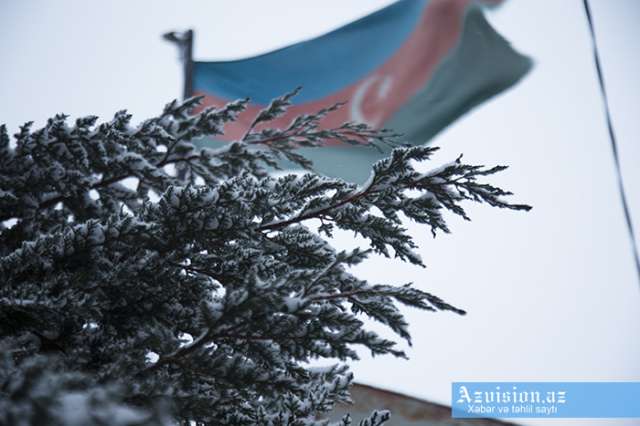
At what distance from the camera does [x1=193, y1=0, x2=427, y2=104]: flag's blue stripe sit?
6230 mm

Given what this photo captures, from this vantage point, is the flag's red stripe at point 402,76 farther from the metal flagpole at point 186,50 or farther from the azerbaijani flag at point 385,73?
the metal flagpole at point 186,50

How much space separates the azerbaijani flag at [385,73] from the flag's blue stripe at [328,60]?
1 cm

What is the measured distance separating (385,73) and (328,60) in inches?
25.8

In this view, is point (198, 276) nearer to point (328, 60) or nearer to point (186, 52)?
point (186, 52)

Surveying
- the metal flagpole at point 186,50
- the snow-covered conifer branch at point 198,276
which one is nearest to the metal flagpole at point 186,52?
the metal flagpole at point 186,50

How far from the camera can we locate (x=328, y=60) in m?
6.55

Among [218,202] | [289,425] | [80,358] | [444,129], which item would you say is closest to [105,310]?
[80,358]

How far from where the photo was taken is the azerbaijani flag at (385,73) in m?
5.91

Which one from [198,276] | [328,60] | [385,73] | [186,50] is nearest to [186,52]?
[186,50]

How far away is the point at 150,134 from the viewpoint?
8.66ft

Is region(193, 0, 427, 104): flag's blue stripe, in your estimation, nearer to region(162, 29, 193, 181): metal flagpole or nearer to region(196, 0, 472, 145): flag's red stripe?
region(196, 0, 472, 145): flag's red stripe

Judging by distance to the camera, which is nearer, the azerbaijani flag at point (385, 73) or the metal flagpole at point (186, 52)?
the metal flagpole at point (186, 52)

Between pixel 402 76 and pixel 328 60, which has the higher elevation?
pixel 328 60

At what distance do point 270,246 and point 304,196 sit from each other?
0.24 m
